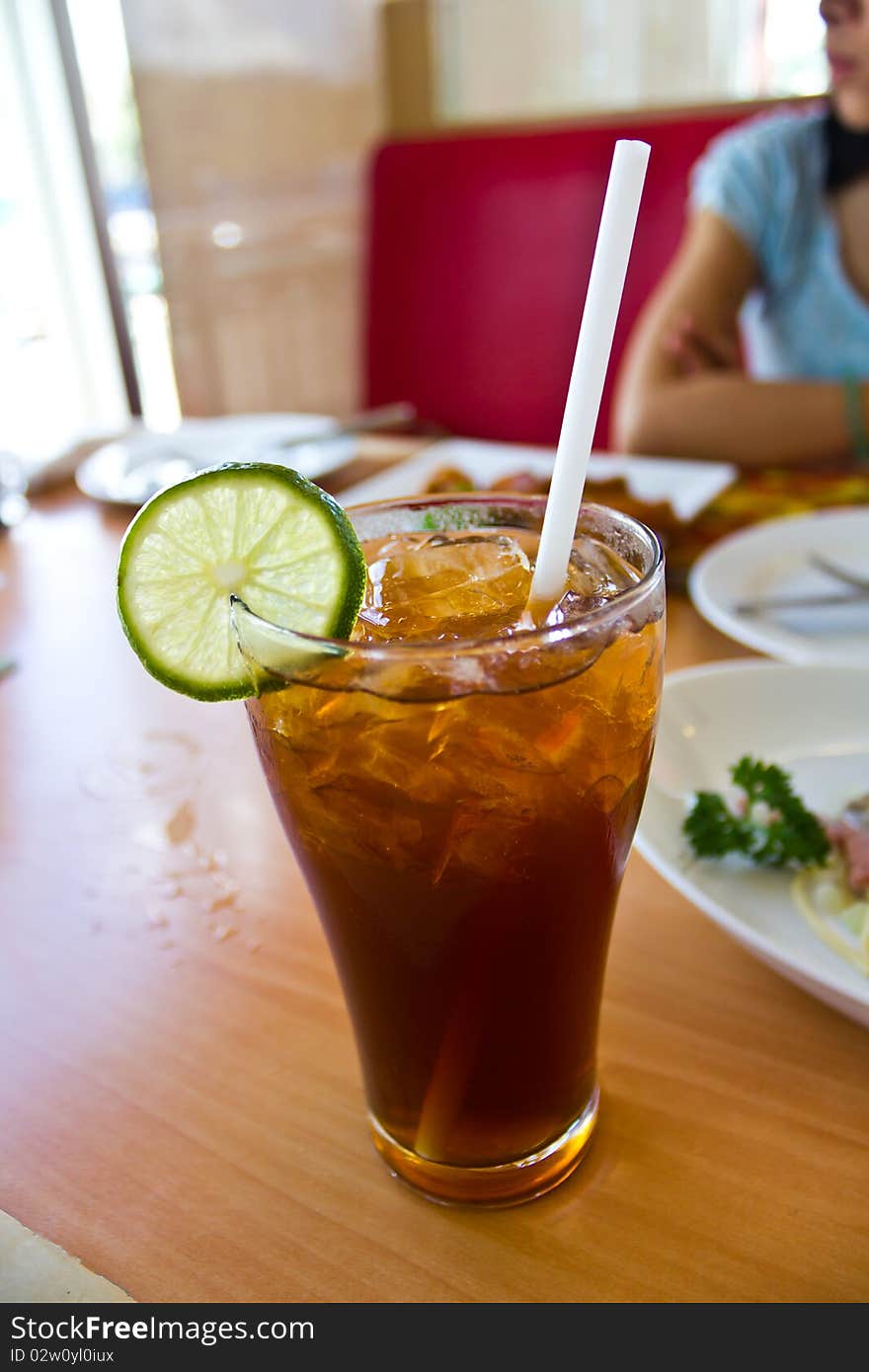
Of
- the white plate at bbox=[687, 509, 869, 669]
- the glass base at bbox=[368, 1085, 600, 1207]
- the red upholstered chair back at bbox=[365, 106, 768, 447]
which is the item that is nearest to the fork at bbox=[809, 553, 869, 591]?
the white plate at bbox=[687, 509, 869, 669]

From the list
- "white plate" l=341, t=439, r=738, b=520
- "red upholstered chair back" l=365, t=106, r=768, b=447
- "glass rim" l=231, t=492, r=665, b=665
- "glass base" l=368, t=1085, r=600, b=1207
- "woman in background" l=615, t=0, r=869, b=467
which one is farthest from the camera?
"red upholstered chair back" l=365, t=106, r=768, b=447

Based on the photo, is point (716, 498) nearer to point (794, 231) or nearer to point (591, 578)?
point (591, 578)

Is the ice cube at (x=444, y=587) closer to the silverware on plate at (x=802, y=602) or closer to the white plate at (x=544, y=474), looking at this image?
the silverware on plate at (x=802, y=602)

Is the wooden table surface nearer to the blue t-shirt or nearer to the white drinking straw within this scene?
the white drinking straw

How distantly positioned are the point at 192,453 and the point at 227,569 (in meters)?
1.44

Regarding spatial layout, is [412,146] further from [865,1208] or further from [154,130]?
[865,1208]

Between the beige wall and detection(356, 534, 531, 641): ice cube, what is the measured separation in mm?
3874

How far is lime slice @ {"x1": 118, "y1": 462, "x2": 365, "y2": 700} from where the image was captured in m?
0.53

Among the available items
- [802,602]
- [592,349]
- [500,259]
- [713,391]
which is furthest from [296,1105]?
[500,259]

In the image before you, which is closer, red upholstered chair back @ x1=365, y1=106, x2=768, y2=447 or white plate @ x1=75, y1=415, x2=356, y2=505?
white plate @ x1=75, y1=415, x2=356, y2=505

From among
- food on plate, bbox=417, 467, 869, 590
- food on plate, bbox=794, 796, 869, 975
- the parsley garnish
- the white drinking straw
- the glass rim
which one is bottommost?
food on plate, bbox=417, 467, 869, 590

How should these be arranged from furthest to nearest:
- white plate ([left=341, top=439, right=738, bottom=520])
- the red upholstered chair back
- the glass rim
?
the red upholstered chair back
white plate ([left=341, top=439, right=738, bottom=520])
the glass rim

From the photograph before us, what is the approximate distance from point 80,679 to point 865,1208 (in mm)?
940

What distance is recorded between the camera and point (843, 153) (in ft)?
7.74
